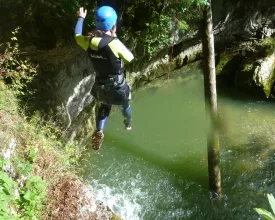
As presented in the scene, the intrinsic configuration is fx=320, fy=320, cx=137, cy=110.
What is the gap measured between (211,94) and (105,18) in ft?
8.14

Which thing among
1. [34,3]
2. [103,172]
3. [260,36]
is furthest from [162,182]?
[260,36]

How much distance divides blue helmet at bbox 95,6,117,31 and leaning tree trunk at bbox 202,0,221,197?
155cm

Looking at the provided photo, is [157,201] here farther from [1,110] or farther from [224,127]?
[1,110]

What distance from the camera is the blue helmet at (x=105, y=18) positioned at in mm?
4266

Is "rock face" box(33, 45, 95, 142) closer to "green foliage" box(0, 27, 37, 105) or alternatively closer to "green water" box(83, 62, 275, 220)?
"green foliage" box(0, 27, 37, 105)

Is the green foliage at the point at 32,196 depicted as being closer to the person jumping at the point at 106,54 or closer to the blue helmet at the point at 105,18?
the person jumping at the point at 106,54

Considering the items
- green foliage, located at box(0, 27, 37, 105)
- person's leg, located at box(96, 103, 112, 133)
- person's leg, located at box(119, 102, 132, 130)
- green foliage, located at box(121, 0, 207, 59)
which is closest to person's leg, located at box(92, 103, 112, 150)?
person's leg, located at box(96, 103, 112, 133)

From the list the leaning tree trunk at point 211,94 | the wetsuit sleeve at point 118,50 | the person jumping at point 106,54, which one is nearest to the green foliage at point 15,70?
the person jumping at point 106,54

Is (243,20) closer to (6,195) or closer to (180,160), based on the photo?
(180,160)

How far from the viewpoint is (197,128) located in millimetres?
9086

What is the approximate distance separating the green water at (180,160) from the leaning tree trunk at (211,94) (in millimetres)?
689

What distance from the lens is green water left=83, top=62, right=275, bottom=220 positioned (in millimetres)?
7055

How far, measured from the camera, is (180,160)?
809 cm

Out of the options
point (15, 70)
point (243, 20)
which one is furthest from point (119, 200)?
point (243, 20)
